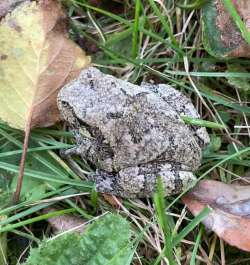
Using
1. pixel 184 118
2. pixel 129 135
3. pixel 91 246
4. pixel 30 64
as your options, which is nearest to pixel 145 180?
pixel 129 135

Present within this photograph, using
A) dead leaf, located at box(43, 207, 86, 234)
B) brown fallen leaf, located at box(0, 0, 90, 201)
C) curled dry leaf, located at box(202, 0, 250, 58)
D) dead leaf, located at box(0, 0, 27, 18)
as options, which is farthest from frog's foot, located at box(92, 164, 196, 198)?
dead leaf, located at box(0, 0, 27, 18)

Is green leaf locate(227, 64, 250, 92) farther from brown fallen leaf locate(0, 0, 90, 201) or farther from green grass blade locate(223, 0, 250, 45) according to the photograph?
brown fallen leaf locate(0, 0, 90, 201)

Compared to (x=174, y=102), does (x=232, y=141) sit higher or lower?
lower

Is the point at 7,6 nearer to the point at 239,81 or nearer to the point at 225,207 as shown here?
the point at 239,81

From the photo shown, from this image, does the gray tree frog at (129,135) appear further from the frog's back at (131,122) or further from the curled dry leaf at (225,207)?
the curled dry leaf at (225,207)

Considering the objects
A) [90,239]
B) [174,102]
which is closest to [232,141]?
[174,102]

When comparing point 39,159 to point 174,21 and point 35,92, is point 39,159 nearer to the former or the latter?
point 35,92

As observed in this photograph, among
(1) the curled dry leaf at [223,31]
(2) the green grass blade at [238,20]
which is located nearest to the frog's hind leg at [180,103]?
(1) the curled dry leaf at [223,31]
